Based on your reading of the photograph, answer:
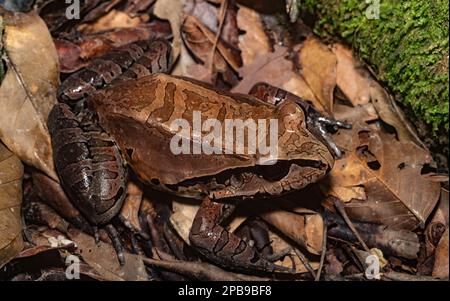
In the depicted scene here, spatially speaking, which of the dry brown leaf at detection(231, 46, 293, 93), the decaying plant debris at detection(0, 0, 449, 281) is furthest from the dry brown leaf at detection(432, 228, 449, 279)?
the dry brown leaf at detection(231, 46, 293, 93)

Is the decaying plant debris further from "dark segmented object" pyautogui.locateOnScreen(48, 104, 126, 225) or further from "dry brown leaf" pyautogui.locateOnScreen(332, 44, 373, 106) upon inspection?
"dark segmented object" pyautogui.locateOnScreen(48, 104, 126, 225)

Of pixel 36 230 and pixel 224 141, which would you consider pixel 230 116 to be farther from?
pixel 36 230

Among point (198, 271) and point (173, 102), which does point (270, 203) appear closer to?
point (198, 271)

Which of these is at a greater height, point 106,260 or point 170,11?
point 170,11

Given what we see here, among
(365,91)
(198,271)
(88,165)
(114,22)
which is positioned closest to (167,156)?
(88,165)

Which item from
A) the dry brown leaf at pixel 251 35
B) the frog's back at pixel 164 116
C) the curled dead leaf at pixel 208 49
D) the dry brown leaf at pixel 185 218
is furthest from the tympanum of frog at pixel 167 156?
the dry brown leaf at pixel 251 35

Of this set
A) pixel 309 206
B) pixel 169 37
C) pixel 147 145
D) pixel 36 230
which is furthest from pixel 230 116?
pixel 36 230
